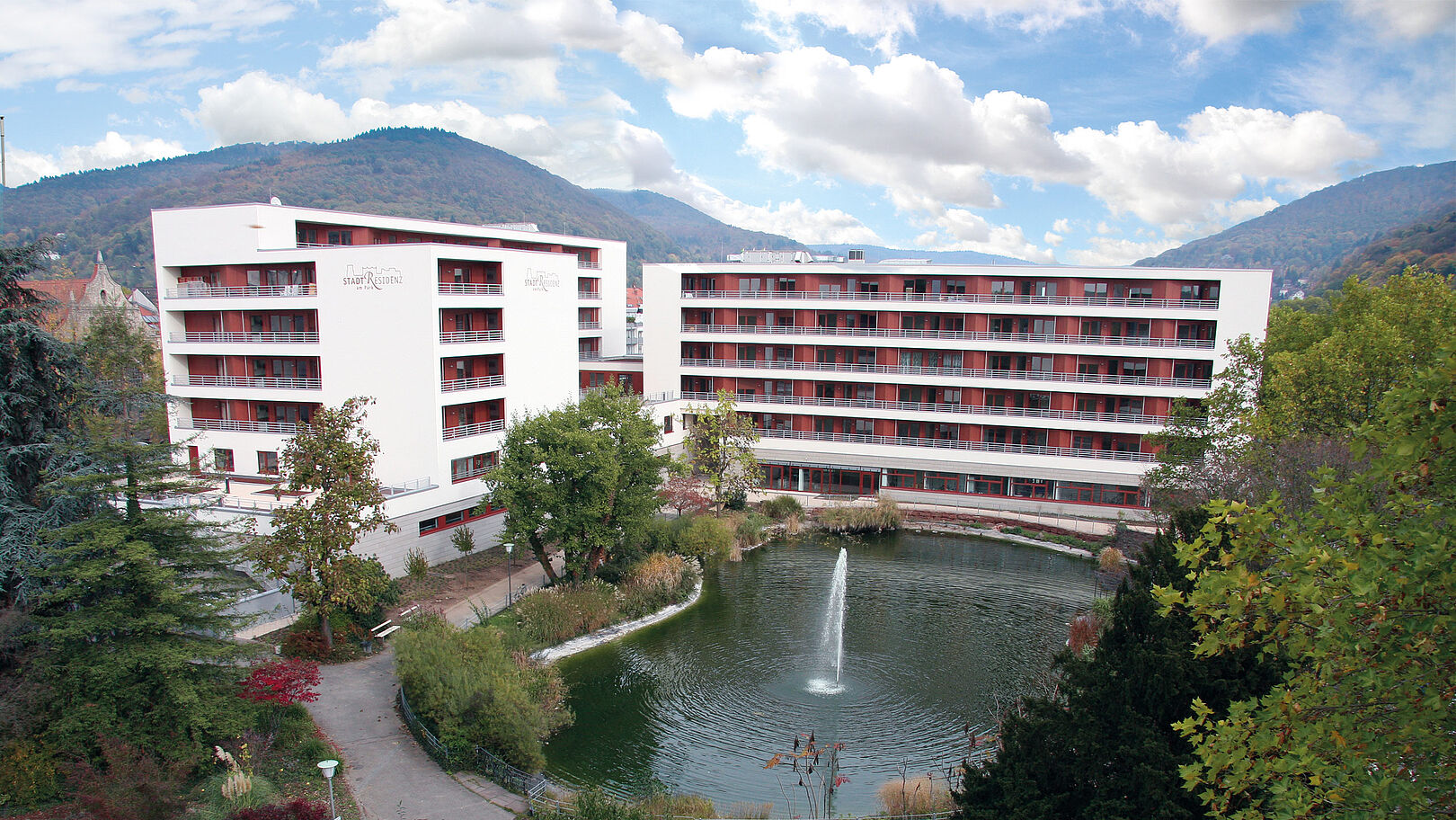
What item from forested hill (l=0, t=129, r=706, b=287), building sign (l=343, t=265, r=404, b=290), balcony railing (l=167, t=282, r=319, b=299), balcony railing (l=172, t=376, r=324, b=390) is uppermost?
forested hill (l=0, t=129, r=706, b=287)

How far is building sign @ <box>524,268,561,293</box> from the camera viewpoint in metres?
37.9

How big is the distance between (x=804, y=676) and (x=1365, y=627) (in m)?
18.5

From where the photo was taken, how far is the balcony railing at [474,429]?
34219 mm

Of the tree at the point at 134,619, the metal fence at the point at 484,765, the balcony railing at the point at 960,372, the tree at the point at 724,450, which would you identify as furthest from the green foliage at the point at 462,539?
the balcony railing at the point at 960,372

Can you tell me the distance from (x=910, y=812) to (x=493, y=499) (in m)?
18.5

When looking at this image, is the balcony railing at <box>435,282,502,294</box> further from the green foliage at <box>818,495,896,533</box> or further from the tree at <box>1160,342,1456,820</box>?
the tree at <box>1160,342,1456,820</box>

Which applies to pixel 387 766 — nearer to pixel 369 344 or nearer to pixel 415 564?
pixel 415 564

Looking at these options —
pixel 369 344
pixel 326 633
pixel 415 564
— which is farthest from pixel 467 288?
pixel 326 633

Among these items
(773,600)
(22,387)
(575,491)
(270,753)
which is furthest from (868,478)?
(22,387)

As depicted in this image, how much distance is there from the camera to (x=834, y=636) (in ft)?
90.5

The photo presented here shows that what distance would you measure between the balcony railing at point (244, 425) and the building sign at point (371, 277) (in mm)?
7665

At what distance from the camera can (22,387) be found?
1991 cm

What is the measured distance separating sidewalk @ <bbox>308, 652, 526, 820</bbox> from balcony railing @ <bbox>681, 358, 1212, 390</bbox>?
32439mm

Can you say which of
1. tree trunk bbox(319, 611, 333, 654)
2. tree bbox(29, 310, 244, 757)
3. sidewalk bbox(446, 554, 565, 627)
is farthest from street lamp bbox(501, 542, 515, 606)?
tree bbox(29, 310, 244, 757)
